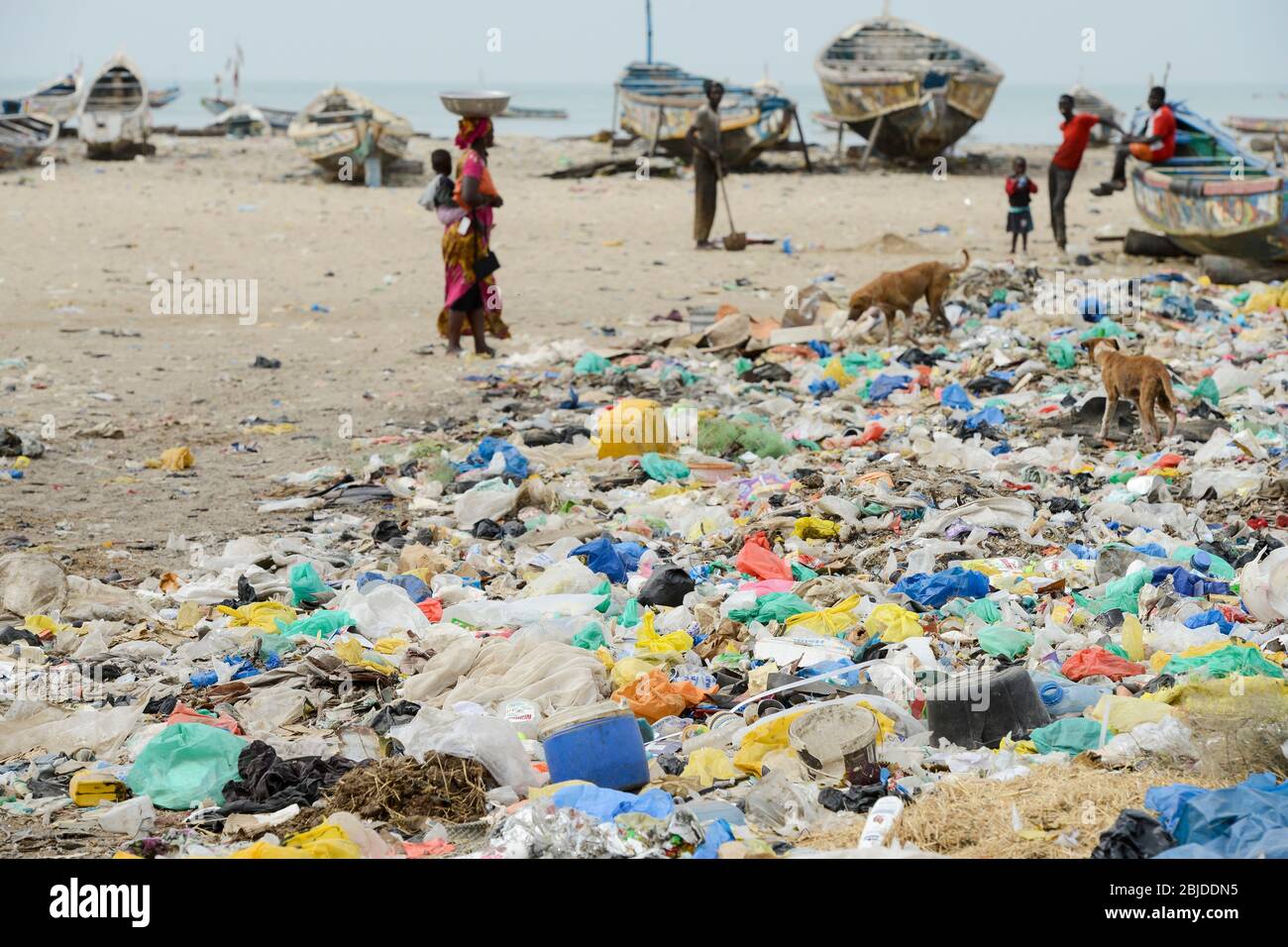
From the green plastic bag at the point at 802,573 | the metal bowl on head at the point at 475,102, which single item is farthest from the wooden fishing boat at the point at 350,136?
the green plastic bag at the point at 802,573

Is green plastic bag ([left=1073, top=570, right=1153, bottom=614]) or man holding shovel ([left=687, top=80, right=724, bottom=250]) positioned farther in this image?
man holding shovel ([left=687, top=80, right=724, bottom=250])

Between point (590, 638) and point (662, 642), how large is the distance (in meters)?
0.26

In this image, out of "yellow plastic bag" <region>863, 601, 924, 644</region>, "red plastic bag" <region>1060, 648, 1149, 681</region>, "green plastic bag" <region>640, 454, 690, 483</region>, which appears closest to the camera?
"red plastic bag" <region>1060, 648, 1149, 681</region>

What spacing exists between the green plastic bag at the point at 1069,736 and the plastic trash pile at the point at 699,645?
11 millimetres

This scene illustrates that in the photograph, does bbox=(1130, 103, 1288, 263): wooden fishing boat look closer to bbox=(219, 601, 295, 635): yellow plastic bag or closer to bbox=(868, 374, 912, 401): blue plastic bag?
bbox=(868, 374, 912, 401): blue plastic bag

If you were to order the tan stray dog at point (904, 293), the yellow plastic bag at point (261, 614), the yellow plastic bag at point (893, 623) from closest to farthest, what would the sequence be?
the yellow plastic bag at point (893, 623) < the yellow plastic bag at point (261, 614) < the tan stray dog at point (904, 293)

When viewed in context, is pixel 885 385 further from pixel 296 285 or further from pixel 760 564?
pixel 296 285

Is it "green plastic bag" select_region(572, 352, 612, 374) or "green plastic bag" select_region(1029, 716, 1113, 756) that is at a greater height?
"green plastic bag" select_region(572, 352, 612, 374)

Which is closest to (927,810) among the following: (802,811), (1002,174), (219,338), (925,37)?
(802,811)

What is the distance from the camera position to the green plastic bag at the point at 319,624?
4.79 meters

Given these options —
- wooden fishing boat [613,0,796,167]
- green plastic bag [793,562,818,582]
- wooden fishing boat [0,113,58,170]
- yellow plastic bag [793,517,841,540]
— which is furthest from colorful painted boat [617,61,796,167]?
green plastic bag [793,562,818,582]

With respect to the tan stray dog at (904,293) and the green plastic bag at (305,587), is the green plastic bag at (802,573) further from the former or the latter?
the tan stray dog at (904,293)

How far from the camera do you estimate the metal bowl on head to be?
8859 mm

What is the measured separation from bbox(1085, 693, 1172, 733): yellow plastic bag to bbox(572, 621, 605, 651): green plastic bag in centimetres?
170
